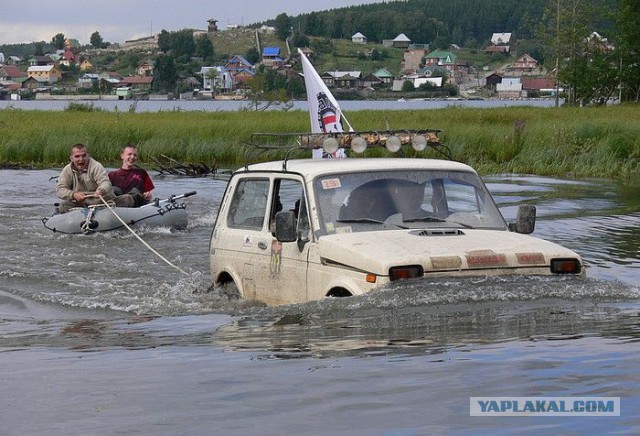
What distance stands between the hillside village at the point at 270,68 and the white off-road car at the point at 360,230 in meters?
83.0

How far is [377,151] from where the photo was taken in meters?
31.4

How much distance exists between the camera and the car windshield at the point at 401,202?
9.76 metres

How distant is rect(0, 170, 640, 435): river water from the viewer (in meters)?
Answer: 6.34

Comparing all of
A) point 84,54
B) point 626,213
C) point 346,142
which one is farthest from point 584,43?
point 84,54

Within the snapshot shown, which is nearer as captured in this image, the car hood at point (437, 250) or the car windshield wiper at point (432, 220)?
the car hood at point (437, 250)

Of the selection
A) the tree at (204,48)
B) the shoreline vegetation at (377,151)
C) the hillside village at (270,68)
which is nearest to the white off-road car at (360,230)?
the shoreline vegetation at (377,151)

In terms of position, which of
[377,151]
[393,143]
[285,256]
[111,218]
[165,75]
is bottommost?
[165,75]

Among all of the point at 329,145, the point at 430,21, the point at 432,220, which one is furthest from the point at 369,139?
the point at 430,21

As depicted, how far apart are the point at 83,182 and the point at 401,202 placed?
32.7 ft

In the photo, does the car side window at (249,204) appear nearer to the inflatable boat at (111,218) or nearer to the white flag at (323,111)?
the inflatable boat at (111,218)

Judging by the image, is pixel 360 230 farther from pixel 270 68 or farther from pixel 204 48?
pixel 204 48

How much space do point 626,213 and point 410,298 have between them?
42.5 feet

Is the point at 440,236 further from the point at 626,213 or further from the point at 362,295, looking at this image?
the point at 626,213

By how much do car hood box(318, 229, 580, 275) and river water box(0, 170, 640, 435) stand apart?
0.48 ft
